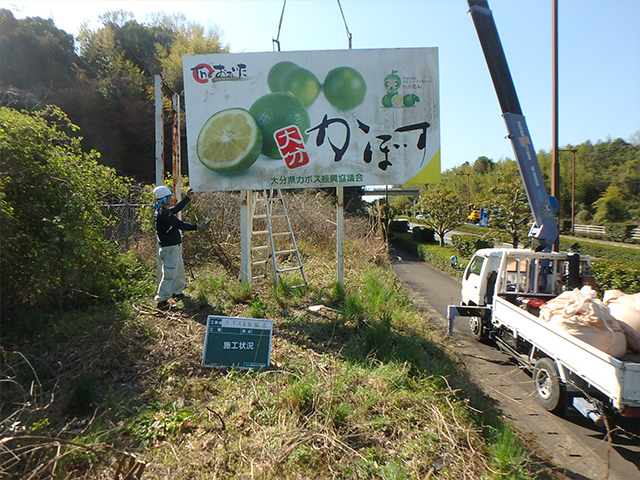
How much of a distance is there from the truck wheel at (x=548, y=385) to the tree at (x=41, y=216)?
6114 mm

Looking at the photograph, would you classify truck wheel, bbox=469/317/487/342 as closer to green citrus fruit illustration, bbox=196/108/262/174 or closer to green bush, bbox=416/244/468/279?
green citrus fruit illustration, bbox=196/108/262/174

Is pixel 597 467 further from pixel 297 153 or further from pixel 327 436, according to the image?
pixel 297 153

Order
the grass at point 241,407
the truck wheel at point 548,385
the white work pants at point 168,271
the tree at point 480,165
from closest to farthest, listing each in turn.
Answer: the grass at point 241,407
the truck wheel at point 548,385
the white work pants at point 168,271
the tree at point 480,165

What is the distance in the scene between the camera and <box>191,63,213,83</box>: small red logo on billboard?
23.3ft

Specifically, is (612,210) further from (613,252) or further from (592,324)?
(592,324)

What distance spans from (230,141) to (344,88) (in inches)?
89.3

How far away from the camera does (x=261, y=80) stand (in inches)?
281

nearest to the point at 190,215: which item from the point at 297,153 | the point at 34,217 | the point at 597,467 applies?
the point at 297,153

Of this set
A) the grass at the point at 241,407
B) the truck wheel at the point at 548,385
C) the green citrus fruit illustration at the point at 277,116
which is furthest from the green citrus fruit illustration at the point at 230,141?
the truck wheel at the point at 548,385

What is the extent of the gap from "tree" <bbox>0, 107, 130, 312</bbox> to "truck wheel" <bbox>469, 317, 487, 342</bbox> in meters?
6.55

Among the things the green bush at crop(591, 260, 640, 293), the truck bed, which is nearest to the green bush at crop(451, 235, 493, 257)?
the green bush at crop(591, 260, 640, 293)

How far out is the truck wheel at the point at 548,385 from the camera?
15.2ft

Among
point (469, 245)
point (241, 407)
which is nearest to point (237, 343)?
point (241, 407)

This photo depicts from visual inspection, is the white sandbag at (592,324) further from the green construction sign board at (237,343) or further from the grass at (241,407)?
the green construction sign board at (237,343)
